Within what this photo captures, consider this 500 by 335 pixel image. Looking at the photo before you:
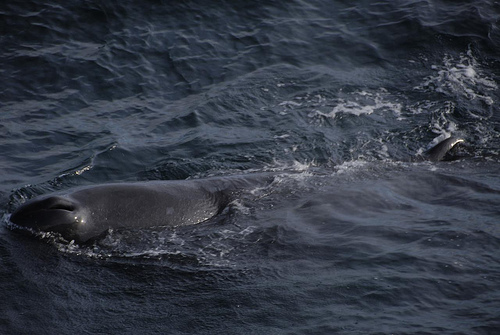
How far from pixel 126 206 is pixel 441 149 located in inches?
208

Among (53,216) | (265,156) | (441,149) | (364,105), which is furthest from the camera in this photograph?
(364,105)

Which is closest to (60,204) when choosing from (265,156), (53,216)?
(53,216)

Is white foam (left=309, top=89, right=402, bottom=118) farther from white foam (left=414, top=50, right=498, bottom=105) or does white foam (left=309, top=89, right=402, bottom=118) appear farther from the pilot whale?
the pilot whale

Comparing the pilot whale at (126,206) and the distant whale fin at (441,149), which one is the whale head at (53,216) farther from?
the distant whale fin at (441,149)

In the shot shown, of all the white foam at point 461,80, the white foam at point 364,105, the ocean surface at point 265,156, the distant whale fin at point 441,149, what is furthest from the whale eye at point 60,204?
the white foam at point 461,80

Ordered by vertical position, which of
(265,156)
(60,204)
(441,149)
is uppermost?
(60,204)

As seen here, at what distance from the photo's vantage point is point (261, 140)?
11594 mm

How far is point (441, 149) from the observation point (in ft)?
35.3

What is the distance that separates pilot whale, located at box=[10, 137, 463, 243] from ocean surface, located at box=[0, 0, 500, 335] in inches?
5.8

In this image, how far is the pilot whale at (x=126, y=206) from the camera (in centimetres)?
779

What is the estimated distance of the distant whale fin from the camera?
1070cm

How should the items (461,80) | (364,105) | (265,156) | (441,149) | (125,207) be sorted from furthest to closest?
(461,80) → (364,105) → (265,156) → (441,149) → (125,207)

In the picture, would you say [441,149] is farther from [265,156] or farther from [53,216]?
[53,216]

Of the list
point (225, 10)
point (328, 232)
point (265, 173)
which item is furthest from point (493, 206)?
point (225, 10)
